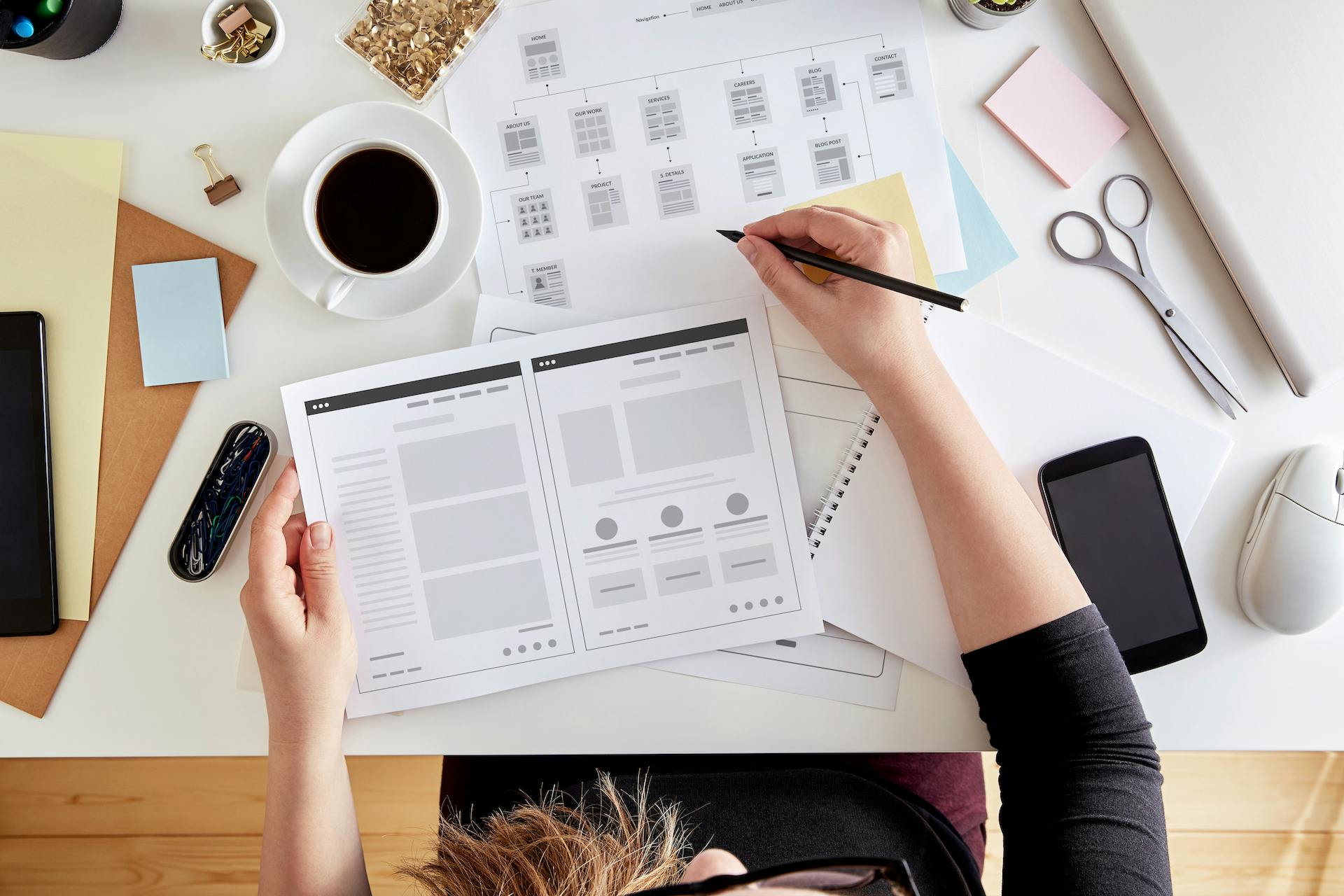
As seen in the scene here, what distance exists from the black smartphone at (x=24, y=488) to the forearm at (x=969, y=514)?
80 cm

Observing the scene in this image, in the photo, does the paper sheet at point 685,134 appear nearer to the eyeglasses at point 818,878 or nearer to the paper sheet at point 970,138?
the paper sheet at point 970,138

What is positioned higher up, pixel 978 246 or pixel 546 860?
pixel 978 246

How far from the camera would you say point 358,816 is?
1.31 metres

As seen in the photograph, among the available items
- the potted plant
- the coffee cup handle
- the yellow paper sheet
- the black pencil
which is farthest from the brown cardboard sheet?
the potted plant

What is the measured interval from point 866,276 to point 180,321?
66 cm

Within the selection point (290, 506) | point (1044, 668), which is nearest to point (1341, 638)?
point (1044, 668)

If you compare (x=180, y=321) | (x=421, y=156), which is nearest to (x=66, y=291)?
(x=180, y=321)

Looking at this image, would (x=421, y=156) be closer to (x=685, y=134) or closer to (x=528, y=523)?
(x=685, y=134)

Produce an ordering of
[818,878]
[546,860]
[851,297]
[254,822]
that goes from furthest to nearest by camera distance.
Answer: [254,822] → [851,297] → [546,860] → [818,878]

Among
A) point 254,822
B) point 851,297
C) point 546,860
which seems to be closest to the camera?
point 546,860

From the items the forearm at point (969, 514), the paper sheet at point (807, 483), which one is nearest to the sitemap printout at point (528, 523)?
the paper sheet at point (807, 483)

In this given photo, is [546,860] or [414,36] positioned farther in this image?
[414,36]

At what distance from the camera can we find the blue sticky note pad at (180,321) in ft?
2.57

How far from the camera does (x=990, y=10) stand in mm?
765
